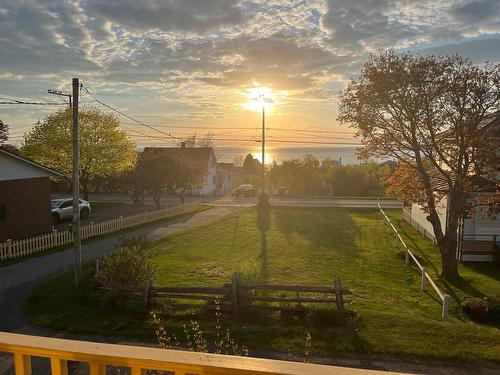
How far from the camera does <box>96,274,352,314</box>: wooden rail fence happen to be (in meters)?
11.6

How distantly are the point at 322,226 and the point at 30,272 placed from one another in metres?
19.0

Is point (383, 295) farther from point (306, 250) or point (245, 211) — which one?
point (245, 211)

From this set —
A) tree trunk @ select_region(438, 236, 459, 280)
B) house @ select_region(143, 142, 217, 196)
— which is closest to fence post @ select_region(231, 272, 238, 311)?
tree trunk @ select_region(438, 236, 459, 280)

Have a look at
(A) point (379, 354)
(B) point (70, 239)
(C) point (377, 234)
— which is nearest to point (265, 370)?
(A) point (379, 354)

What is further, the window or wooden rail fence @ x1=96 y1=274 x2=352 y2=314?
the window

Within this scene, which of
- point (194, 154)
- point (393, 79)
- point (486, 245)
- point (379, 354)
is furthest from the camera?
point (194, 154)

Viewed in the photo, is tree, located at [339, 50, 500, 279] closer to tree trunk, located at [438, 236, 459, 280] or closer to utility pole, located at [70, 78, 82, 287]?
tree trunk, located at [438, 236, 459, 280]

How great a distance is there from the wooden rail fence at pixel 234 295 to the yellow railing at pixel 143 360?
362 inches

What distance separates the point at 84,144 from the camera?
3694cm

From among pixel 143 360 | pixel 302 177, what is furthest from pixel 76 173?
pixel 302 177

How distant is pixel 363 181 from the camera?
57938mm

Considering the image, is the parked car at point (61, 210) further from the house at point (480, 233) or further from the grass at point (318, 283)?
the house at point (480, 233)

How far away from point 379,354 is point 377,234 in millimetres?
18506

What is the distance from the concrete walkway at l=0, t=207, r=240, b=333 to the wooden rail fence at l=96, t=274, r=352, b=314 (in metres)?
2.84
